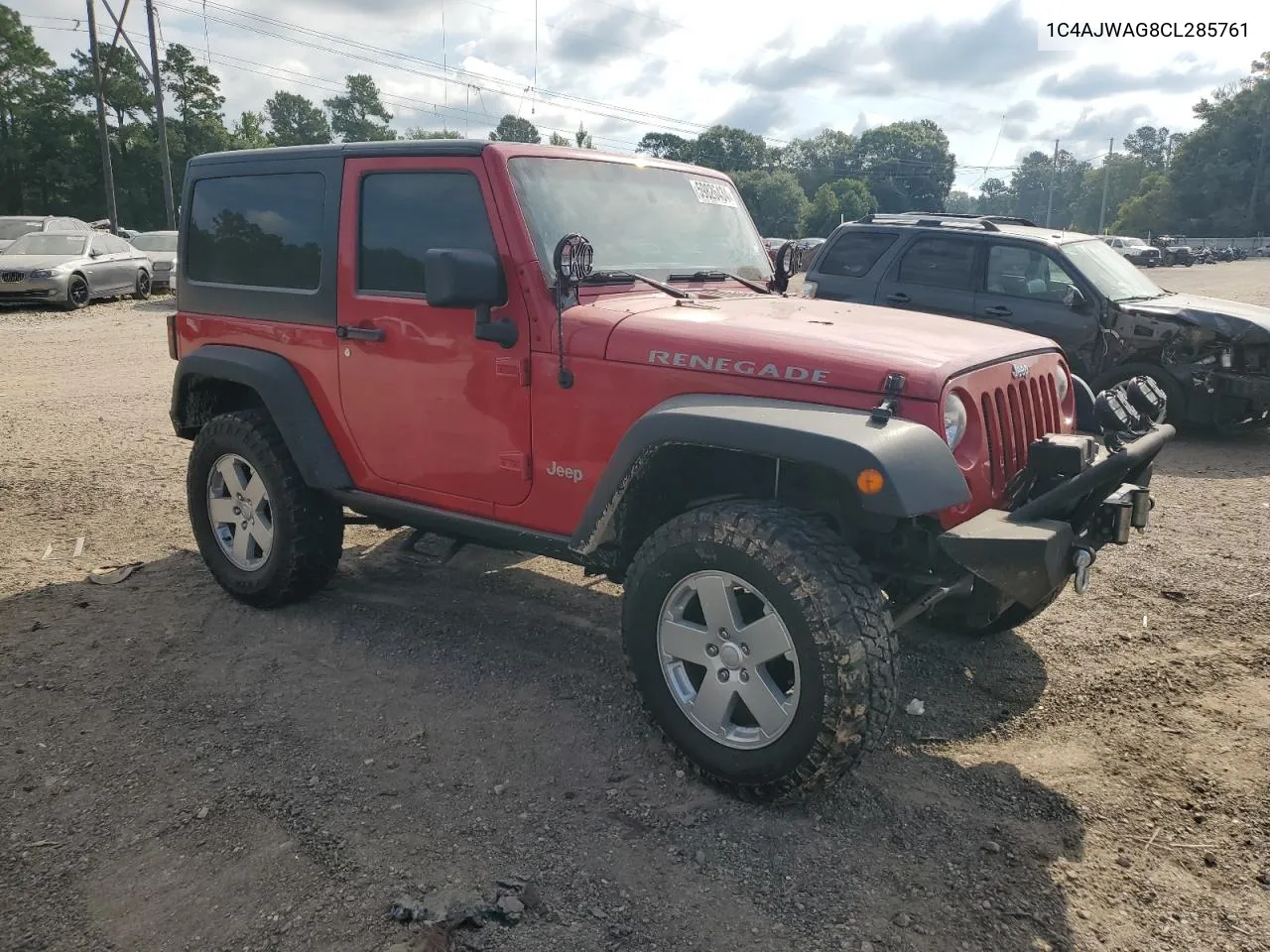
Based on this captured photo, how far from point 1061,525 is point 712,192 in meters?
2.27

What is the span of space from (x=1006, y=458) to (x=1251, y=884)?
141 cm

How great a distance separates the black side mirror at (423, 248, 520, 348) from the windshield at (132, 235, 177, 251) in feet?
69.6

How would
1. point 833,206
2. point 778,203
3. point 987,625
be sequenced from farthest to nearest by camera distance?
1. point 833,206
2. point 778,203
3. point 987,625

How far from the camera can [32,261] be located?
1698 centimetres

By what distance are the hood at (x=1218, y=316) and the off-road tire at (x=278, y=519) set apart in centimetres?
680

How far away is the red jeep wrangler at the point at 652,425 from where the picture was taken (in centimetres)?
283

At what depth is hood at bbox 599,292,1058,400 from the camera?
2.96 meters

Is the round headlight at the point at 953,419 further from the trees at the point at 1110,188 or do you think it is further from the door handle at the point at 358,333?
the trees at the point at 1110,188

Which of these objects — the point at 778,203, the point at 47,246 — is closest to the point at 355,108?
the point at 778,203

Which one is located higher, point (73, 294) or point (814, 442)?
point (814, 442)

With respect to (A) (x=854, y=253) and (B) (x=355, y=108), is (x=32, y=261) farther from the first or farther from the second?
(B) (x=355, y=108)

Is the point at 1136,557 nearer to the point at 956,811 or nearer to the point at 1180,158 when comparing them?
the point at 956,811

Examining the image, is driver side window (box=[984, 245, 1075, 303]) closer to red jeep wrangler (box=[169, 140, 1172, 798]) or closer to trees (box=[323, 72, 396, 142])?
red jeep wrangler (box=[169, 140, 1172, 798])

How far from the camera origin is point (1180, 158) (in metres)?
Result: 73.2
